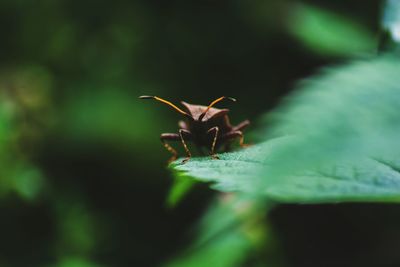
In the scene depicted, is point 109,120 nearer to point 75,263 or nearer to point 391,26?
point 75,263

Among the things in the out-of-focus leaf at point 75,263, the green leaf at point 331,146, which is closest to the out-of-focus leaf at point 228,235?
the out-of-focus leaf at point 75,263

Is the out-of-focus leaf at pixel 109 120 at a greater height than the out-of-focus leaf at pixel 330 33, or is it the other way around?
the out-of-focus leaf at pixel 330 33

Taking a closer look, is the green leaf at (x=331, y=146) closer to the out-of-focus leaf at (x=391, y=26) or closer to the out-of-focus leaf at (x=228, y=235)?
the out-of-focus leaf at (x=391, y=26)

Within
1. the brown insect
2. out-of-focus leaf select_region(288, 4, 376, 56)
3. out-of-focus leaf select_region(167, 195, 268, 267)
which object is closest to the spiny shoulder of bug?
the brown insect

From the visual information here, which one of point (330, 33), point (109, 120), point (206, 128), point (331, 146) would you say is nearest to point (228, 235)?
point (206, 128)

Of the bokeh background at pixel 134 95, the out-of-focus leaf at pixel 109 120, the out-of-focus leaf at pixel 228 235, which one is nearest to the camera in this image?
the out-of-focus leaf at pixel 228 235
